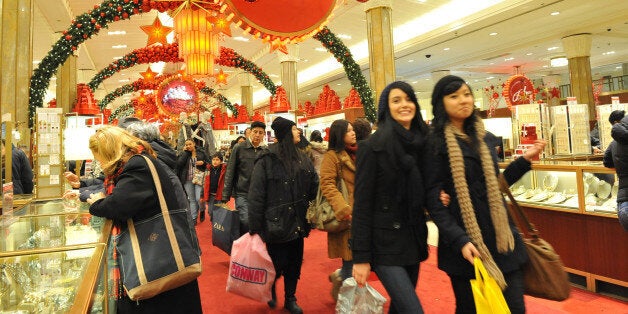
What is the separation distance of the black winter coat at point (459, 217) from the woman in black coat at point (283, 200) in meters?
1.51

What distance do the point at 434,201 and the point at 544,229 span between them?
2976 mm

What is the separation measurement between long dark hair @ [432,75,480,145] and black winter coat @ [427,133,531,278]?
0.09 m

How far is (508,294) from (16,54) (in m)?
6.82

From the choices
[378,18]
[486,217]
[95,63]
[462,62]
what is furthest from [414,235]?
[95,63]

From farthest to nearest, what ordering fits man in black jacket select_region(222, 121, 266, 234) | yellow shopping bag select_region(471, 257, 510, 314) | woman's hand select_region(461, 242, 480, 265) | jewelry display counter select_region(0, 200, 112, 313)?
man in black jacket select_region(222, 121, 266, 234), woman's hand select_region(461, 242, 480, 265), yellow shopping bag select_region(471, 257, 510, 314), jewelry display counter select_region(0, 200, 112, 313)

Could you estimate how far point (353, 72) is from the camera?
911 centimetres

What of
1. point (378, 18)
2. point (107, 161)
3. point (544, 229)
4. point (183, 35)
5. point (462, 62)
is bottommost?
point (544, 229)

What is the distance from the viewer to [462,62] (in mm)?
16250

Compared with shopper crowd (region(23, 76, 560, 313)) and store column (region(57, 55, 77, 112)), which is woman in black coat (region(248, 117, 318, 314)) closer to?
shopper crowd (region(23, 76, 560, 313))

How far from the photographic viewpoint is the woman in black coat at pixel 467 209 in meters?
1.82

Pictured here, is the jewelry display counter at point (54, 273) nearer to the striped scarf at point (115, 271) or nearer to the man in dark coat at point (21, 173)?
the striped scarf at point (115, 271)

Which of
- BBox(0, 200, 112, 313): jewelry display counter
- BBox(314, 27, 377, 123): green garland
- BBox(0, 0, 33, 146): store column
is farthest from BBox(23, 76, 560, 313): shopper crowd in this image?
BBox(314, 27, 377, 123): green garland

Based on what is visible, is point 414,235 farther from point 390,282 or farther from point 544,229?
point 544,229

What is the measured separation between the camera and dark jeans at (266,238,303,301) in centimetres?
334
